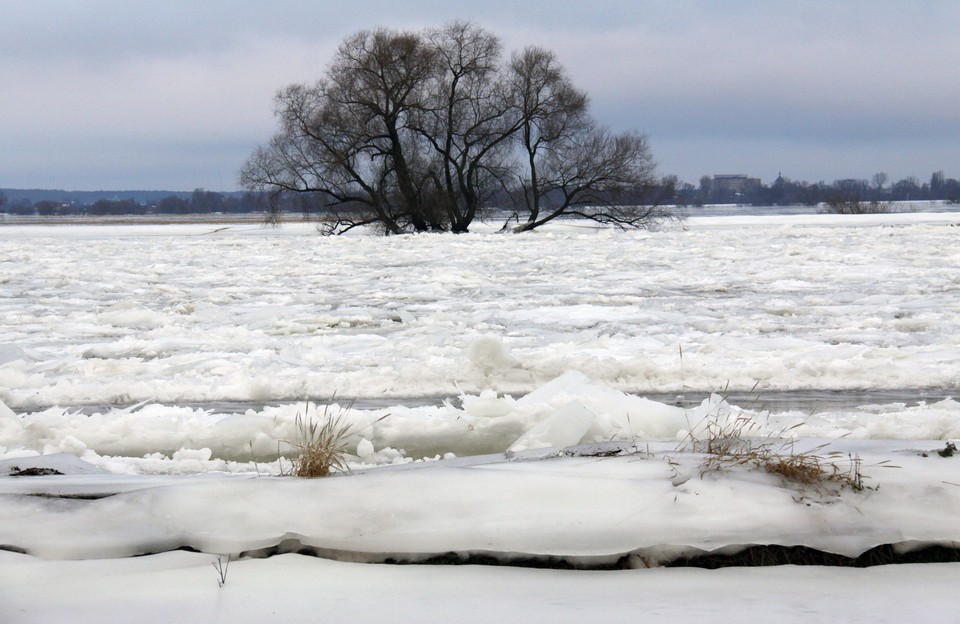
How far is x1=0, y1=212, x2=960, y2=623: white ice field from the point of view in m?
2.58

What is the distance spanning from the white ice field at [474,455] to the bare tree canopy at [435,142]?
69.7 feet

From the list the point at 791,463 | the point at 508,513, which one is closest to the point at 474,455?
the point at 508,513

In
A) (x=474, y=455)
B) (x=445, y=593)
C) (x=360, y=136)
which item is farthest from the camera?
(x=360, y=136)

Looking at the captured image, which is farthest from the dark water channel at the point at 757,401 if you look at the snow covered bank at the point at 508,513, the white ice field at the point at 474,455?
the snow covered bank at the point at 508,513

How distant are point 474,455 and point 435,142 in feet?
93.0

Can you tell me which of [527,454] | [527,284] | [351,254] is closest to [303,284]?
[527,284]

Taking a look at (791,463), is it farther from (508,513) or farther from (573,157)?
(573,157)

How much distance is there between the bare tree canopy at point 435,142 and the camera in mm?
30594

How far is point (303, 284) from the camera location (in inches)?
509

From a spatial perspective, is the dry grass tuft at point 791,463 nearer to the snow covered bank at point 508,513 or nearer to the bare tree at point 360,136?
the snow covered bank at point 508,513

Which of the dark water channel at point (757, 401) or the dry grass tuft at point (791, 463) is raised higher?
the dry grass tuft at point (791, 463)

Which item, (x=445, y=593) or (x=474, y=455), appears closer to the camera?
(x=445, y=593)

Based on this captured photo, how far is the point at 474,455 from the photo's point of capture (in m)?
4.34

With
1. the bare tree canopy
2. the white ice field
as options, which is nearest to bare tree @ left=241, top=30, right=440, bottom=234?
the bare tree canopy
